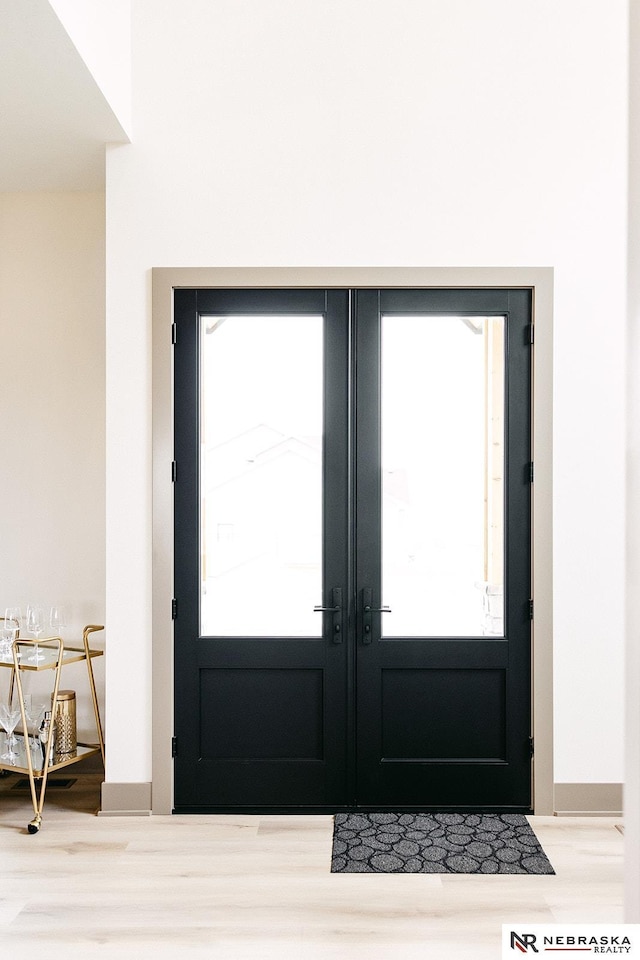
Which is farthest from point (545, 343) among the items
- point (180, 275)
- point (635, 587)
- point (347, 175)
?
point (635, 587)

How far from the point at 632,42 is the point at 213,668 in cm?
275

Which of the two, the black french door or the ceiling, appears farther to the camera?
the black french door

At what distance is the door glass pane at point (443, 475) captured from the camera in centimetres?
330

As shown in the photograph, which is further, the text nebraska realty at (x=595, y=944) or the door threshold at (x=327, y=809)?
the door threshold at (x=327, y=809)

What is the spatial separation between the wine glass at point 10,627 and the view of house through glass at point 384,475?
886 millimetres

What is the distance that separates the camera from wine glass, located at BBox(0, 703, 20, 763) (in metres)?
3.30

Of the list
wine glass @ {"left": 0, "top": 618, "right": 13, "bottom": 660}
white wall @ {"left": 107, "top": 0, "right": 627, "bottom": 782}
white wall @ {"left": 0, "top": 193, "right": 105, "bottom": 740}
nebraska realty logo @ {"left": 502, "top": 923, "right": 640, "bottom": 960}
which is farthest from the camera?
white wall @ {"left": 0, "top": 193, "right": 105, "bottom": 740}

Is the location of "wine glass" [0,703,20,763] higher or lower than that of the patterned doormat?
higher

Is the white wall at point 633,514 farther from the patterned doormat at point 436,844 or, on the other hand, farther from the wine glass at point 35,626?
the wine glass at point 35,626

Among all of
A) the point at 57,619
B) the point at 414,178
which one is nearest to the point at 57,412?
the point at 57,619

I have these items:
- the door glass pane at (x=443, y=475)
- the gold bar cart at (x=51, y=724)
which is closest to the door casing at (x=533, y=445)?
the door glass pane at (x=443, y=475)

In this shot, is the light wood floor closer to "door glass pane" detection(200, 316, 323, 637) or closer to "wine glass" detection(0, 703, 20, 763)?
"wine glass" detection(0, 703, 20, 763)

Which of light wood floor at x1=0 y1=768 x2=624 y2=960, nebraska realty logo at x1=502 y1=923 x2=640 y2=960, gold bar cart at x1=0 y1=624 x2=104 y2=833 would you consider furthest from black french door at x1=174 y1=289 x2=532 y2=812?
nebraska realty logo at x1=502 y1=923 x2=640 y2=960

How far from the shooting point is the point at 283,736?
3287 mm
